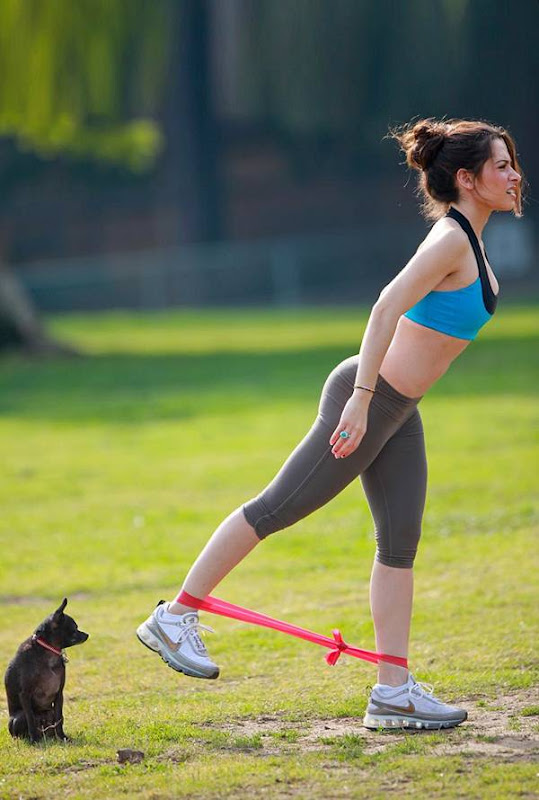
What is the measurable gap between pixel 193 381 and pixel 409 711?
1361 cm

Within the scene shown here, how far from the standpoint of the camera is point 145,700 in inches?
199

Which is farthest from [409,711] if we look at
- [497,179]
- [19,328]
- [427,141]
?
[19,328]

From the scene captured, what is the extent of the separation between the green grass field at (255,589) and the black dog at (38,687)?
76mm

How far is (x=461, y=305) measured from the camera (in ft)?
14.1

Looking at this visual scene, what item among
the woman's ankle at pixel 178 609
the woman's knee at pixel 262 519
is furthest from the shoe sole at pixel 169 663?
the woman's knee at pixel 262 519

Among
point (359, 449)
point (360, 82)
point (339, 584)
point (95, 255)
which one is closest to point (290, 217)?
point (95, 255)

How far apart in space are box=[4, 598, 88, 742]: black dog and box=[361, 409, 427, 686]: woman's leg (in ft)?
3.61

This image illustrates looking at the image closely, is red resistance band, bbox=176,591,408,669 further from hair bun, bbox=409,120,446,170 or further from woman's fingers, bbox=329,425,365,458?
hair bun, bbox=409,120,446,170

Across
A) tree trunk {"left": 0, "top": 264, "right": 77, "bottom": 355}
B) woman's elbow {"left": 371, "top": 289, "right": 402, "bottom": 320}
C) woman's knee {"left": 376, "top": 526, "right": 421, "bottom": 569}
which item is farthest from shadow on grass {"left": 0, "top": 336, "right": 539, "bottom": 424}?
woman's elbow {"left": 371, "top": 289, "right": 402, "bottom": 320}

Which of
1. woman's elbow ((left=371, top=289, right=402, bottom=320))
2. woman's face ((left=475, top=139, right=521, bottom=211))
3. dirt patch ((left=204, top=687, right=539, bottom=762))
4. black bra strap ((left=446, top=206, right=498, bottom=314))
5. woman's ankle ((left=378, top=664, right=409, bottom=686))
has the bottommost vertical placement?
dirt patch ((left=204, top=687, right=539, bottom=762))

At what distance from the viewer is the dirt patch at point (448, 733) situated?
13.6 feet

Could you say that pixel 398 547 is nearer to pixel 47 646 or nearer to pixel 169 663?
pixel 169 663

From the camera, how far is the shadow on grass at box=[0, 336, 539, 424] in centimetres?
1541

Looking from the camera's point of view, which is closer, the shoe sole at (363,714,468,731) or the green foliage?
the shoe sole at (363,714,468,731)
